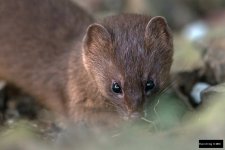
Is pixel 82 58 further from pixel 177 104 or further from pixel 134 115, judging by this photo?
pixel 134 115

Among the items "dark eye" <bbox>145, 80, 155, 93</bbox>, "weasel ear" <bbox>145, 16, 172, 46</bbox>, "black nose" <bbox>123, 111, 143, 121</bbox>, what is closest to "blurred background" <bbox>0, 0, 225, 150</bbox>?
"black nose" <bbox>123, 111, 143, 121</bbox>

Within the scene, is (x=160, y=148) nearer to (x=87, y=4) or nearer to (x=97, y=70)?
(x=97, y=70)

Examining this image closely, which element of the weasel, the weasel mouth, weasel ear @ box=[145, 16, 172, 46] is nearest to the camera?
the weasel mouth

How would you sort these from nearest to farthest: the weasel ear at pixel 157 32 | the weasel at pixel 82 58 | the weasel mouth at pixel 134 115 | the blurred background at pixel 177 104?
the blurred background at pixel 177 104 → the weasel mouth at pixel 134 115 → the weasel at pixel 82 58 → the weasel ear at pixel 157 32

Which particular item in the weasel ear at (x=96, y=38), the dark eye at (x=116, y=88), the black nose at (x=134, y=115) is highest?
the weasel ear at (x=96, y=38)

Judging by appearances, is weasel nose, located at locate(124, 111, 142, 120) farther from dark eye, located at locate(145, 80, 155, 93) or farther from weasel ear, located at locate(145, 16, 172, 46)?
weasel ear, located at locate(145, 16, 172, 46)

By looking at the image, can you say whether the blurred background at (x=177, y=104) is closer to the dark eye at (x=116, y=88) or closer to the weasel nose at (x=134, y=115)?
the weasel nose at (x=134, y=115)

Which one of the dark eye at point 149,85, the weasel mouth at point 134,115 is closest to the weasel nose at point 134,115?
the weasel mouth at point 134,115
